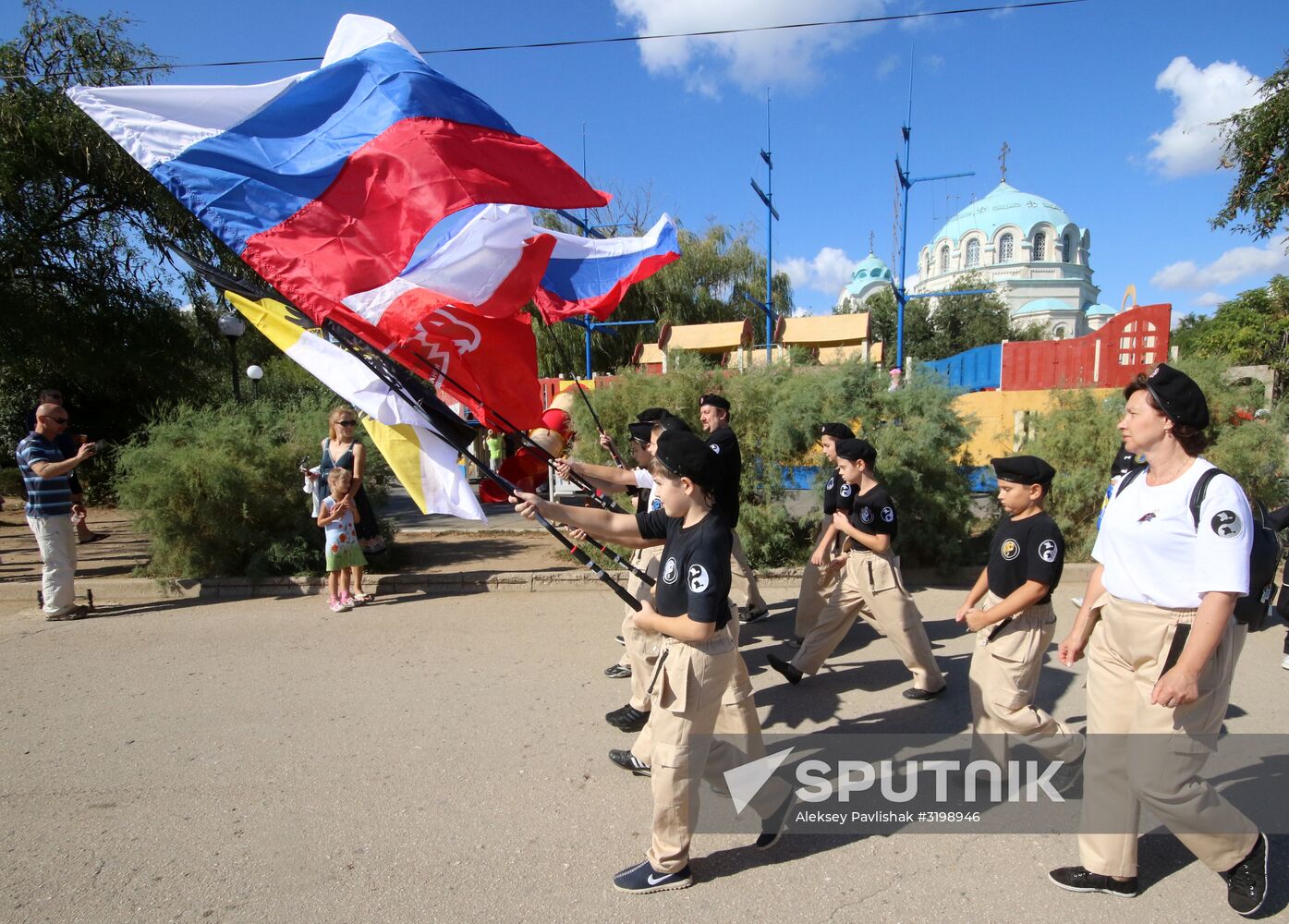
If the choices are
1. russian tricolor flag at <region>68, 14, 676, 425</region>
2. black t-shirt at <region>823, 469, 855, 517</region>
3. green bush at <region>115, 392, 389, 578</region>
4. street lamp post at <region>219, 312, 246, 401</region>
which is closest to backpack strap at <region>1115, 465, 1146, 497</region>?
black t-shirt at <region>823, 469, 855, 517</region>

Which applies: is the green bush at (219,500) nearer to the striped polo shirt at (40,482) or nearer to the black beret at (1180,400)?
the striped polo shirt at (40,482)

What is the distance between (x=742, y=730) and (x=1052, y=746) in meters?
1.54

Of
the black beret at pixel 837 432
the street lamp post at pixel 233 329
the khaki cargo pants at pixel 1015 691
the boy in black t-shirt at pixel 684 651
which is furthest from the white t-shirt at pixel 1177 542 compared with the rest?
the street lamp post at pixel 233 329

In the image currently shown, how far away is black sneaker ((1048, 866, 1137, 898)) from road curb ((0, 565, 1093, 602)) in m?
4.37

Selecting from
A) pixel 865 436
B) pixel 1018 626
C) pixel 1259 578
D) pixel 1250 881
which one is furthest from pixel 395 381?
pixel 865 436

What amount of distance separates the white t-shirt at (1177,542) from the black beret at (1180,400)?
156mm

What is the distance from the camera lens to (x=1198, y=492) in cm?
238

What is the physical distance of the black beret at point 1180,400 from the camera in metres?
2.43

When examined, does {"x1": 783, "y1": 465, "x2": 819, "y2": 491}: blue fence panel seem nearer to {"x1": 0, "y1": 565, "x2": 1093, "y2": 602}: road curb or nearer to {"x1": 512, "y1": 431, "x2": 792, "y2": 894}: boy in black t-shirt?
{"x1": 0, "y1": 565, "x2": 1093, "y2": 602}: road curb

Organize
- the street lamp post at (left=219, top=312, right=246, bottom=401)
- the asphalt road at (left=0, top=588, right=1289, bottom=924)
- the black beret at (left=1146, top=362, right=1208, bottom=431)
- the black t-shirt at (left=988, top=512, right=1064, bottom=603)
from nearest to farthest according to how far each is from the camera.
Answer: the black beret at (left=1146, top=362, right=1208, bottom=431) → the asphalt road at (left=0, top=588, right=1289, bottom=924) → the black t-shirt at (left=988, top=512, right=1064, bottom=603) → the street lamp post at (left=219, top=312, right=246, bottom=401)

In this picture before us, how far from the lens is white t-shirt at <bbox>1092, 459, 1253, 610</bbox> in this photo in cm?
230

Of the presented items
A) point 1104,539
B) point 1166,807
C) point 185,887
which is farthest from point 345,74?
point 1166,807

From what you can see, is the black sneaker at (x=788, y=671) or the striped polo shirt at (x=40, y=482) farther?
the striped polo shirt at (x=40, y=482)

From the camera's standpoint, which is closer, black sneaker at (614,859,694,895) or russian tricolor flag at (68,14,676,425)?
black sneaker at (614,859,694,895)
